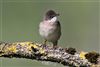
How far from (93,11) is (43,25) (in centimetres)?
418

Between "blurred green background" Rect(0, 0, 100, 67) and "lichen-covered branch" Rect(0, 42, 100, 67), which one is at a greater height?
"blurred green background" Rect(0, 0, 100, 67)

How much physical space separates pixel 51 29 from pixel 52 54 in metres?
2.32

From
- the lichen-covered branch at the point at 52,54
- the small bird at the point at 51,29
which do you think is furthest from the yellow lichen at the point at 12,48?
the small bird at the point at 51,29

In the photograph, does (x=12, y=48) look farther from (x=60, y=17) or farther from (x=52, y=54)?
(x=60, y=17)

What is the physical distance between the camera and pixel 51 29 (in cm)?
708

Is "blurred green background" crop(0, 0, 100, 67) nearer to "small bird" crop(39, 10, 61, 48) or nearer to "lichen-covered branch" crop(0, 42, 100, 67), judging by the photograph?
"small bird" crop(39, 10, 61, 48)

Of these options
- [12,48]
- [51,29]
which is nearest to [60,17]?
[51,29]

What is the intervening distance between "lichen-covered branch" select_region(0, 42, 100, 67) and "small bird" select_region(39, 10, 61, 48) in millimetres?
2059

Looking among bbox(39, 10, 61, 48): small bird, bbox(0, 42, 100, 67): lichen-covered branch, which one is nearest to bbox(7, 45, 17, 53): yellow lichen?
bbox(0, 42, 100, 67): lichen-covered branch

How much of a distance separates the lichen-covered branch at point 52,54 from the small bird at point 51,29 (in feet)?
6.76

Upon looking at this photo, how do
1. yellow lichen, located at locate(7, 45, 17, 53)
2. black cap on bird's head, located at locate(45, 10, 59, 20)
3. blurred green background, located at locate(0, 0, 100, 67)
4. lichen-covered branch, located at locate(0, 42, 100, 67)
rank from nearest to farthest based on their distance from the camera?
lichen-covered branch, located at locate(0, 42, 100, 67)
yellow lichen, located at locate(7, 45, 17, 53)
black cap on bird's head, located at locate(45, 10, 59, 20)
blurred green background, located at locate(0, 0, 100, 67)

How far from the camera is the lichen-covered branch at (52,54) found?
466cm

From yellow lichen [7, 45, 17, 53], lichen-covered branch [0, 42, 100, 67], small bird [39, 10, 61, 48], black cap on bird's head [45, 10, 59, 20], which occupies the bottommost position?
lichen-covered branch [0, 42, 100, 67]

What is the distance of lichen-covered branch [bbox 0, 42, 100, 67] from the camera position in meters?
4.66
